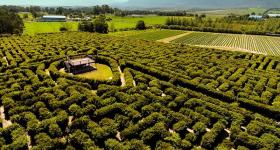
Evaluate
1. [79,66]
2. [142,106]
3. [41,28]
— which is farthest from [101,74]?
[41,28]

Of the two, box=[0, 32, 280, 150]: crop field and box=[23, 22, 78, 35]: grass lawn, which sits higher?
box=[23, 22, 78, 35]: grass lawn

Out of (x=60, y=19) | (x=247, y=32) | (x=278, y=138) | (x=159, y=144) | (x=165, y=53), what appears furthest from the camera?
(x=60, y=19)

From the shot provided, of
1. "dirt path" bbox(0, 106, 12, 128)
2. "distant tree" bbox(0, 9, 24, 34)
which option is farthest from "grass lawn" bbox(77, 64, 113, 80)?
"distant tree" bbox(0, 9, 24, 34)

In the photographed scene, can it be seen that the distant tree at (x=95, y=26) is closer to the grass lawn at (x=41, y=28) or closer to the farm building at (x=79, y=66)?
the grass lawn at (x=41, y=28)

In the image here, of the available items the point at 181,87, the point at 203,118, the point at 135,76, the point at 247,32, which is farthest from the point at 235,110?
the point at 247,32

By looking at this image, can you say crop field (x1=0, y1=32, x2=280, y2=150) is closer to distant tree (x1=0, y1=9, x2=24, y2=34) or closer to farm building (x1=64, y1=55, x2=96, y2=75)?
farm building (x1=64, y1=55, x2=96, y2=75)

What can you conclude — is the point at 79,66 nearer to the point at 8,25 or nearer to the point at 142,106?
the point at 142,106

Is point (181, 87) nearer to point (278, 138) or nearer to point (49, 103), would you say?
point (278, 138)
